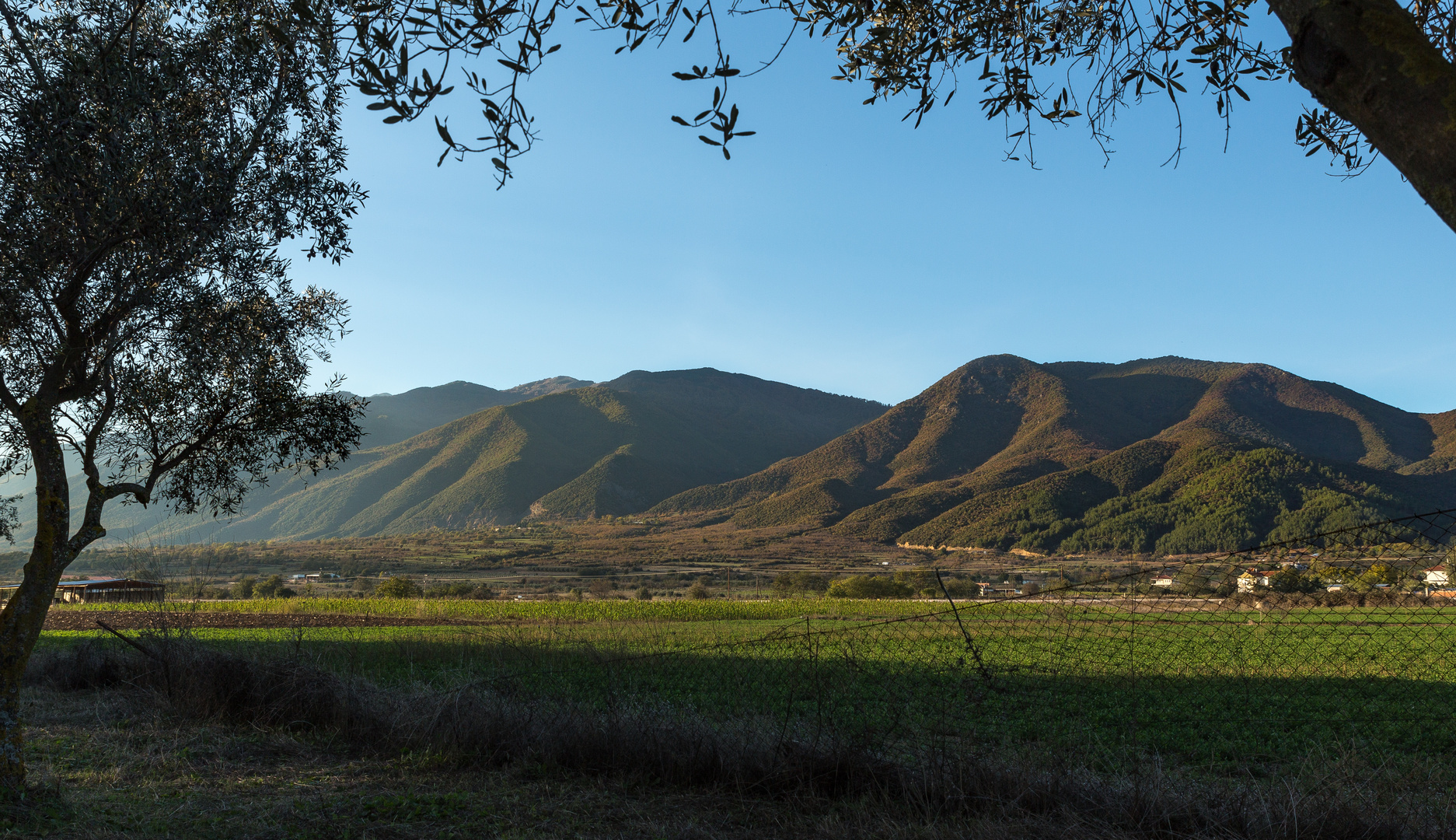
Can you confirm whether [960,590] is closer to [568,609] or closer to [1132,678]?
[568,609]

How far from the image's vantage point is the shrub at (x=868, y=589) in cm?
5359

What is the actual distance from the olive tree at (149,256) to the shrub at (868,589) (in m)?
46.8

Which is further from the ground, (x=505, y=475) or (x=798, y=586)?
(x=505, y=475)

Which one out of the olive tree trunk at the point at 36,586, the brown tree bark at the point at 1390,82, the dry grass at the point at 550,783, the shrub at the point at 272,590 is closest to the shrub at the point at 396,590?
the shrub at the point at 272,590

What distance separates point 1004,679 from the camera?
Result: 17.1 metres

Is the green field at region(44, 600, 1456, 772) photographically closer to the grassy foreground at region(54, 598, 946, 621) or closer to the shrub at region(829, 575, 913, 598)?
the grassy foreground at region(54, 598, 946, 621)

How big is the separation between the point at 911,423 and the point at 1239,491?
73354 millimetres

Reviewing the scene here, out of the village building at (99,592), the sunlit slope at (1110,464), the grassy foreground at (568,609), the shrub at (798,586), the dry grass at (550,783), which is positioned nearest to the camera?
the dry grass at (550,783)

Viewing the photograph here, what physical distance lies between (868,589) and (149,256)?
5100 cm

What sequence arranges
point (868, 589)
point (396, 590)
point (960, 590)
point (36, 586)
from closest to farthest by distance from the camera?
point (36, 586) → point (396, 590) → point (960, 590) → point (868, 589)

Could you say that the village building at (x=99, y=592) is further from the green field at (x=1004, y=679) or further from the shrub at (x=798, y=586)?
the shrub at (x=798, y=586)

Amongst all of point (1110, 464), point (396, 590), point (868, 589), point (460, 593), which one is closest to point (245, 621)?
point (396, 590)

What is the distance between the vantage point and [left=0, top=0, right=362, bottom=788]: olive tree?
661 cm

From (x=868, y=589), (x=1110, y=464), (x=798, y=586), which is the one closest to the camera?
(x=868, y=589)
